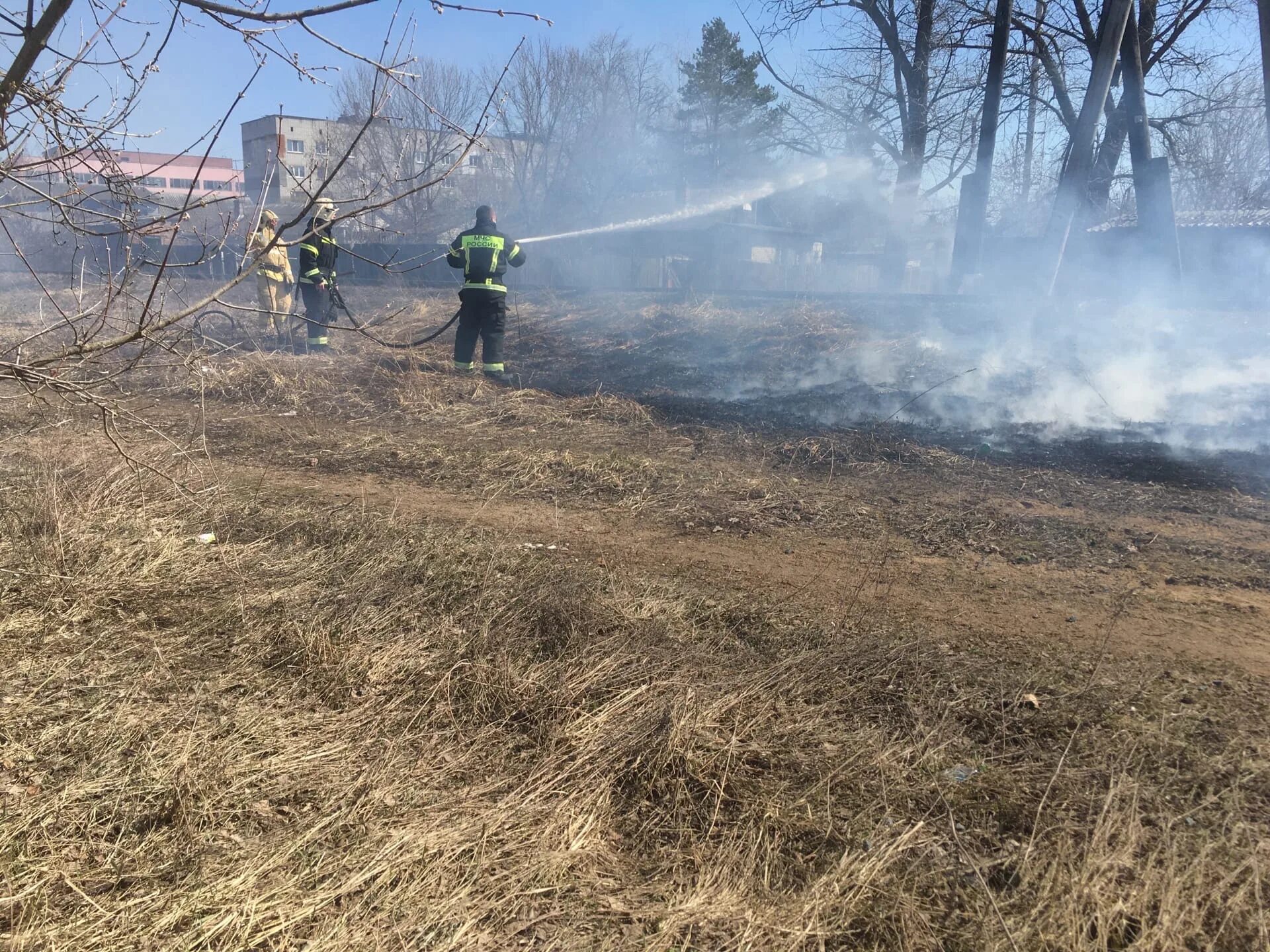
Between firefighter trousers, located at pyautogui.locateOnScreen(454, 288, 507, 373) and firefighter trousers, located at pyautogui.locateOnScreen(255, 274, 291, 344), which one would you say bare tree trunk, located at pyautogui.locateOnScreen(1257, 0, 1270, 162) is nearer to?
firefighter trousers, located at pyautogui.locateOnScreen(454, 288, 507, 373)

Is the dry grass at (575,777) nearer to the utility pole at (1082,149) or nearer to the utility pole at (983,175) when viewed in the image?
the utility pole at (1082,149)

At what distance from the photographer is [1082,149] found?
10.6 m

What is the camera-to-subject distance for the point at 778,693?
8.85 feet

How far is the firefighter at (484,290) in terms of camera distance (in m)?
9.14

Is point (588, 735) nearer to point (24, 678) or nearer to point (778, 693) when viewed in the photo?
point (778, 693)

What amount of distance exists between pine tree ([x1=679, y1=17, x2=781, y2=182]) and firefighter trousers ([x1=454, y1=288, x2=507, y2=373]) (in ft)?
94.6

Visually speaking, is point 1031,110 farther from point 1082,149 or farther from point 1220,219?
point 1082,149

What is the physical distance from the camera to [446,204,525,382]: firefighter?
30.0 ft

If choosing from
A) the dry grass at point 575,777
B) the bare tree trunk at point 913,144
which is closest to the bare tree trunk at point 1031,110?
the bare tree trunk at point 913,144

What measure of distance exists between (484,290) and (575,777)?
304 inches

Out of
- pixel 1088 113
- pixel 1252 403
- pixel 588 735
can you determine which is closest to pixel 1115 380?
pixel 1252 403

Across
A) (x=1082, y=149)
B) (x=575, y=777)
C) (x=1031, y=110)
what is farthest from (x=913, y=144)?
(x=575, y=777)

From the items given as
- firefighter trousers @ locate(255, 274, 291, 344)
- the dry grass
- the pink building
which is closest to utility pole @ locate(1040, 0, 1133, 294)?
the dry grass

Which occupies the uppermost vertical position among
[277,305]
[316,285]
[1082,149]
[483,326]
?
[1082,149]
